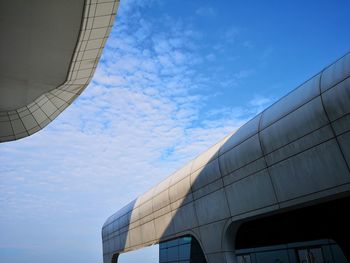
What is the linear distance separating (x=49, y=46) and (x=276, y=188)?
11.5m

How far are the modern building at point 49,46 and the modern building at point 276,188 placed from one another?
8.17m

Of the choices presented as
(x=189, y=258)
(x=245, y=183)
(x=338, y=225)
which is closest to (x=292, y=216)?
(x=338, y=225)

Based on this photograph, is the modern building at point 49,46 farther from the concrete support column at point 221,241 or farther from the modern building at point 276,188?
the concrete support column at point 221,241

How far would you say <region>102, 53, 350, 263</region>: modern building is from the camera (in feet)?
34.3

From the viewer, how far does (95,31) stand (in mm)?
12266

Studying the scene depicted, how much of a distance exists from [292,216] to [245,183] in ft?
12.9

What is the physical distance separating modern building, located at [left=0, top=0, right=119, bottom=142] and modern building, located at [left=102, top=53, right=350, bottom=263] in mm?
8166

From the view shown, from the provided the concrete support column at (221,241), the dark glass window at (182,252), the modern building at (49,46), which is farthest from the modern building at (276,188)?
the modern building at (49,46)

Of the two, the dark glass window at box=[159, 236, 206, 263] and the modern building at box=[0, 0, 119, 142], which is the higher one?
the modern building at box=[0, 0, 119, 142]

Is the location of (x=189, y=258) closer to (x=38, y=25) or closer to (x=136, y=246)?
(x=136, y=246)

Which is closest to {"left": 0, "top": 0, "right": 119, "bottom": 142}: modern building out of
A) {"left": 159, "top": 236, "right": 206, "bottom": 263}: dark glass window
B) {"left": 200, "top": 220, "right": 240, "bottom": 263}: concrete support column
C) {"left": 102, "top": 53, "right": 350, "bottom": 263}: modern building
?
{"left": 102, "top": 53, "right": 350, "bottom": 263}: modern building

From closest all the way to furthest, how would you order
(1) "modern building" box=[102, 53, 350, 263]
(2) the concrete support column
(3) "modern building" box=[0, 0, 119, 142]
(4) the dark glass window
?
(1) "modern building" box=[102, 53, 350, 263]
(3) "modern building" box=[0, 0, 119, 142]
(2) the concrete support column
(4) the dark glass window

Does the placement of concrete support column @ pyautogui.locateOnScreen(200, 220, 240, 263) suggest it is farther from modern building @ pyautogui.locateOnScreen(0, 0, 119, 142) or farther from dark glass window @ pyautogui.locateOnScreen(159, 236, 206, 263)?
modern building @ pyautogui.locateOnScreen(0, 0, 119, 142)

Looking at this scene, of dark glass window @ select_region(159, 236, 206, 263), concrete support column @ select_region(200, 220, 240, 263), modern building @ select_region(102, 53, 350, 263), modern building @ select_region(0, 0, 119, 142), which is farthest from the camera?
dark glass window @ select_region(159, 236, 206, 263)
